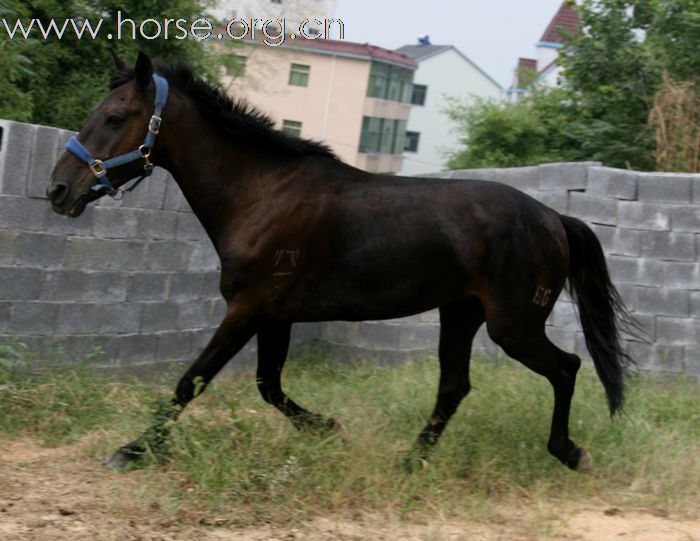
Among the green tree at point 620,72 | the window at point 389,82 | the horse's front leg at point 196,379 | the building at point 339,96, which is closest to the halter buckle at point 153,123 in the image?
the horse's front leg at point 196,379

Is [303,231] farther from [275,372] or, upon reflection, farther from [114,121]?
[114,121]

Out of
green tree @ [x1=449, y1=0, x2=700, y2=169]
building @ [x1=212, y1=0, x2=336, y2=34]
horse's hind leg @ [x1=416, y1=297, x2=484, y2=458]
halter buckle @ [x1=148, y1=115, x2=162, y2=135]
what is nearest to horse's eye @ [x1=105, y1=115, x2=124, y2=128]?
halter buckle @ [x1=148, y1=115, x2=162, y2=135]

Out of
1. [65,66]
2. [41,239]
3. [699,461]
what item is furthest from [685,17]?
[41,239]

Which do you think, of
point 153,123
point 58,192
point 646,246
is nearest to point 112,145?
point 153,123

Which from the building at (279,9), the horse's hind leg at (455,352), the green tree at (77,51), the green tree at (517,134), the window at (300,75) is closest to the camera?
the horse's hind leg at (455,352)

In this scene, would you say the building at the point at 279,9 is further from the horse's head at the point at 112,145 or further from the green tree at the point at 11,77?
the horse's head at the point at 112,145

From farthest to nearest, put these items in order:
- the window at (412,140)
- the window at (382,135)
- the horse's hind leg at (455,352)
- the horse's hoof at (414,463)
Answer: the window at (412,140) → the window at (382,135) → the horse's hind leg at (455,352) → the horse's hoof at (414,463)

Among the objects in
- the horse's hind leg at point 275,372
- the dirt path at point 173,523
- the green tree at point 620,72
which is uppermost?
the green tree at point 620,72

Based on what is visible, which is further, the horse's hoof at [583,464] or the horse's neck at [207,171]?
the horse's hoof at [583,464]

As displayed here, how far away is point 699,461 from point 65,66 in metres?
7.09

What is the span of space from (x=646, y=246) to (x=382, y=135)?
3908 centimetres

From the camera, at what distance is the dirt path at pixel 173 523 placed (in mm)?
4250

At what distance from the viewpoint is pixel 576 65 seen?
1386cm

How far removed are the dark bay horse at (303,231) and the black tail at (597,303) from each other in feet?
0.74
